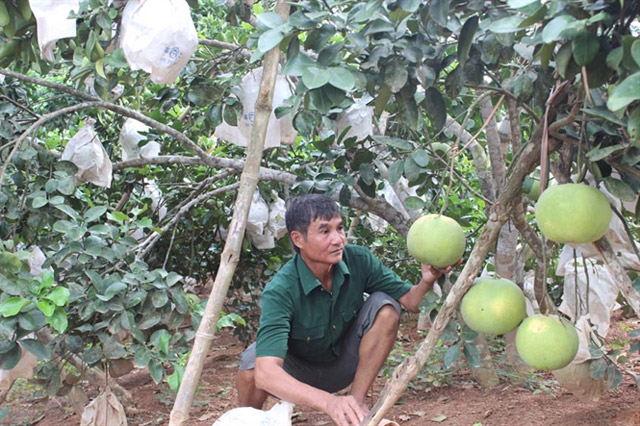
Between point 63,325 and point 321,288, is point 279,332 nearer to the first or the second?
point 321,288

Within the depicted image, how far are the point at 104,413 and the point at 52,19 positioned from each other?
5.16ft

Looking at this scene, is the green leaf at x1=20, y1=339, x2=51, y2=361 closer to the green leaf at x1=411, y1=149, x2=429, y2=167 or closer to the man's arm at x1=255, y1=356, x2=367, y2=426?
the man's arm at x1=255, y1=356, x2=367, y2=426

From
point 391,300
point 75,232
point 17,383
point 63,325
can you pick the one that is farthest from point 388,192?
point 17,383

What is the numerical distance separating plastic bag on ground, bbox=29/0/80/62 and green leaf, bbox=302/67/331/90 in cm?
101

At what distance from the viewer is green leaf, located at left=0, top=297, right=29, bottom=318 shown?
2.17m

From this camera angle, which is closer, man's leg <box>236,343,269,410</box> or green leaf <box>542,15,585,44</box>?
green leaf <box>542,15,585,44</box>

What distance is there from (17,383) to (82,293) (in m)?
Result: 2.52

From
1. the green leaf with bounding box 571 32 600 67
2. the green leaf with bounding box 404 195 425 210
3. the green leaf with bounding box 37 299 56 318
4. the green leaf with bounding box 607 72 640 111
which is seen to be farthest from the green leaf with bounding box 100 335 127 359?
the green leaf with bounding box 607 72 640 111

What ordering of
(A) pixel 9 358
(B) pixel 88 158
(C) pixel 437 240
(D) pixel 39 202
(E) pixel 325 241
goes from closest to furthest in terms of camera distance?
1. (C) pixel 437 240
2. (A) pixel 9 358
3. (E) pixel 325 241
4. (D) pixel 39 202
5. (B) pixel 88 158

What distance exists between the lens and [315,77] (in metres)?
1.48

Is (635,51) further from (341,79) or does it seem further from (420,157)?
(420,157)

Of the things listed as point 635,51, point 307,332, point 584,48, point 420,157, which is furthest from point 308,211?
point 635,51

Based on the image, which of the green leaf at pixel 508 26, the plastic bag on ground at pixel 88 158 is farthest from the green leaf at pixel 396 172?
the plastic bag on ground at pixel 88 158

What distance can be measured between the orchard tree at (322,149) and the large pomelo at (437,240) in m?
0.09
